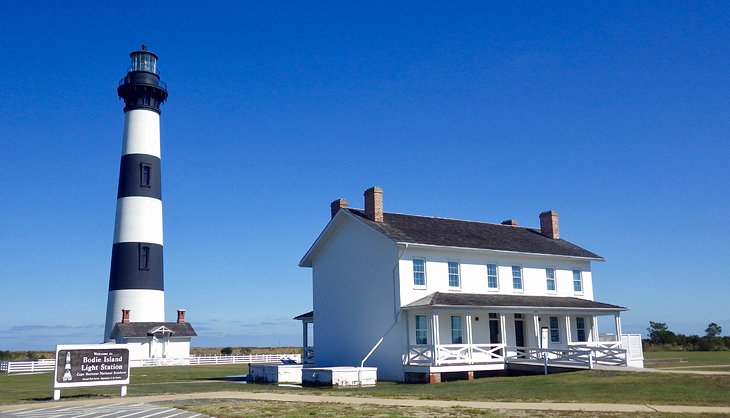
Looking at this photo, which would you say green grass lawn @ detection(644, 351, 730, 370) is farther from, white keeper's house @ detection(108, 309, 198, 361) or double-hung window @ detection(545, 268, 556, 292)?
white keeper's house @ detection(108, 309, 198, 361)

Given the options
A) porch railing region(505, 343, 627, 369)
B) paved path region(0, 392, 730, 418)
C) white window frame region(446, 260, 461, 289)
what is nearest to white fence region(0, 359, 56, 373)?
paved path region(0, 392, 730, 418)

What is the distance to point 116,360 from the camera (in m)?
22.9

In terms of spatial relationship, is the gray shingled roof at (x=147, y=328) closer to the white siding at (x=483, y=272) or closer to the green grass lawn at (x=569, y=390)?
the green grass lawn at (x=569, y=390)

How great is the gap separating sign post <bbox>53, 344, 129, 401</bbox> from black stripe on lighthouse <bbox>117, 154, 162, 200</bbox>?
1000 inches

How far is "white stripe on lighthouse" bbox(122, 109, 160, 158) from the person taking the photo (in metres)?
47.3

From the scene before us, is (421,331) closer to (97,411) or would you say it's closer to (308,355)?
(308,355)

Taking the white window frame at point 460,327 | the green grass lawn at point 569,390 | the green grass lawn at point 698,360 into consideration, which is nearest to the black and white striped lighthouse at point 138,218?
the green grass lawn at point 569,390

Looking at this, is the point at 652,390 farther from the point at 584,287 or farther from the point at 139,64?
the point at 139,64

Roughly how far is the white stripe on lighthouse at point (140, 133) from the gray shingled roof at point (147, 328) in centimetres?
1176

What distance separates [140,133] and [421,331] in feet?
88.0

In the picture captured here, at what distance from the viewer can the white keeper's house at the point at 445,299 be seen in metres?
29.9

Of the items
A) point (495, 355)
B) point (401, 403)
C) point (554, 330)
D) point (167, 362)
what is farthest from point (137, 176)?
point (401, 403)

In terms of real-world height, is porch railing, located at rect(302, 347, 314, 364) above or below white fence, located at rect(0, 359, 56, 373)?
above

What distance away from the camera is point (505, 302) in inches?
1230
